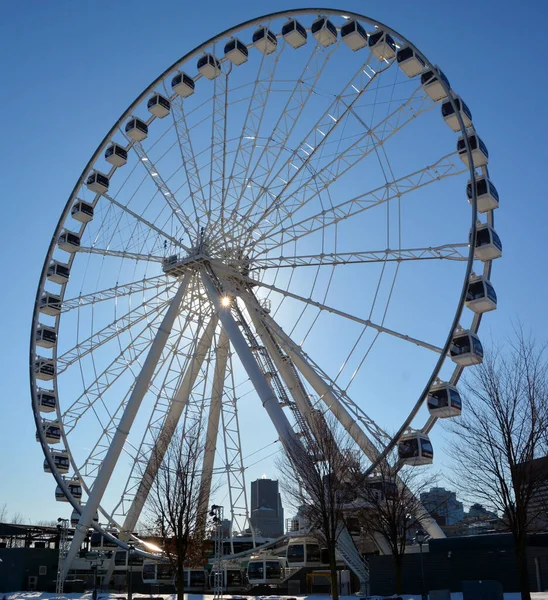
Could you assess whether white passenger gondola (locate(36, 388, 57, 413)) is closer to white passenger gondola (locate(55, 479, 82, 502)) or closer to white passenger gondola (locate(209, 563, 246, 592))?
white passenger gondola (locate(55, 479, 82, 502))

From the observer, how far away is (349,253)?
34.5 m

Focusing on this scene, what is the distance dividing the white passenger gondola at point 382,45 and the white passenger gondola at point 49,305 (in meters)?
21.5

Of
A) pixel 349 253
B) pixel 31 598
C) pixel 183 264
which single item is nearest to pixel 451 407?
pixel 349 253

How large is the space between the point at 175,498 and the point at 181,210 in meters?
14.8

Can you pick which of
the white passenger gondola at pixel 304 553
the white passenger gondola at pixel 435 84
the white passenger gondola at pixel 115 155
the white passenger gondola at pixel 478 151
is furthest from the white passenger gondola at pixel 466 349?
the white passenger gondola at pixel 115 155

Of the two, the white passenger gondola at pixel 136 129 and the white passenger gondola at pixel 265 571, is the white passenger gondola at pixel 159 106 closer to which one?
the white passenger gondola at pixel 136 129

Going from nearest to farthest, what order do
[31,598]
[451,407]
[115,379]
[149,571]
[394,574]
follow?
1. [451,407]
2. [394,574]
3. [31,598]
4. [115,379]
5. [149,571]

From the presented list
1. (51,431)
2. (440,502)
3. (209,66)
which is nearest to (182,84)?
(209,66)

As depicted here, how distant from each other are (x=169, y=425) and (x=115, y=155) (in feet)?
50.6

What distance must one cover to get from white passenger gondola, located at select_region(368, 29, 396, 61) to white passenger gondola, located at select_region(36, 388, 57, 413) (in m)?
24.4

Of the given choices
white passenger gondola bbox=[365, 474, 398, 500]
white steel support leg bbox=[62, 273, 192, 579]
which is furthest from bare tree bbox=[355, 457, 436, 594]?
white steel support leg bbox=[62, 273, 192, 579]

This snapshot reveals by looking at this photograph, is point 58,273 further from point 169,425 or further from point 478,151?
point 478,151

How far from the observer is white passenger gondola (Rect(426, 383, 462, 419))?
96.2 feet

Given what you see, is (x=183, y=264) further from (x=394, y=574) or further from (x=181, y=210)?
(x=394, y=574)
